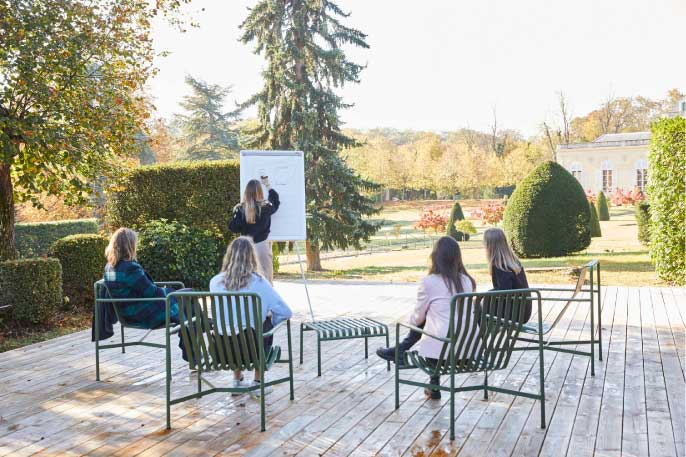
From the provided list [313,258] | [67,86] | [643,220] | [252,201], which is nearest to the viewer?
[252,201]

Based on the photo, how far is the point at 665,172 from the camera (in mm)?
9344

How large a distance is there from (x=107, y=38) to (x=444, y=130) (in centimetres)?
6699

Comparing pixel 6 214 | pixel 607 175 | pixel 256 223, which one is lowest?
pixel 256 223

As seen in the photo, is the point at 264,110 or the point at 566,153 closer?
the point at 264,110

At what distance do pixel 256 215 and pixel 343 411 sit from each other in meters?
2.97

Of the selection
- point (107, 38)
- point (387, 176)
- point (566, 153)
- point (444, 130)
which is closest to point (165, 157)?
point (387, 176)

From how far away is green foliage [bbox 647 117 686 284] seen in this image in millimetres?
9117

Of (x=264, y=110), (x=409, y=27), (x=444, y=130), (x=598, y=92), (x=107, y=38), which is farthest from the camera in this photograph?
(x=444, y=130)

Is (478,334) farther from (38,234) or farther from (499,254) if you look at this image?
(38,234)

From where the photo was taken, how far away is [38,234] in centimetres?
1321

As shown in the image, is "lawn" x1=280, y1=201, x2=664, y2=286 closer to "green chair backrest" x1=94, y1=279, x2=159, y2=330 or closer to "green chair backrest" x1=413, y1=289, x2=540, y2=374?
"green chair backrest" x1=94, y1=279, x2=159, y2=330

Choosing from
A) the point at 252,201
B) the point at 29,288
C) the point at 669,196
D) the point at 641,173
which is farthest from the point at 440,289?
the point at 641,173

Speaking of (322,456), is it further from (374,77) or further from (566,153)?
(374,77)

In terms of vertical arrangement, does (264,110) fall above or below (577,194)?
above
